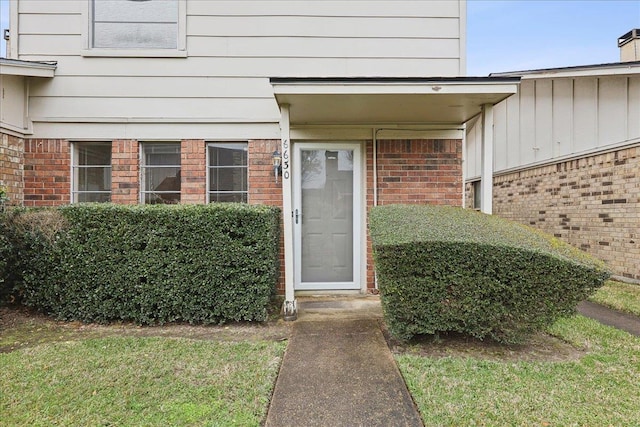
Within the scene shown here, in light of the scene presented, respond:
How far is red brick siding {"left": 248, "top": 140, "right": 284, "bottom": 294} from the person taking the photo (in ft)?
16.5

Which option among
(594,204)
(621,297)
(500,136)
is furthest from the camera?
(500,136)

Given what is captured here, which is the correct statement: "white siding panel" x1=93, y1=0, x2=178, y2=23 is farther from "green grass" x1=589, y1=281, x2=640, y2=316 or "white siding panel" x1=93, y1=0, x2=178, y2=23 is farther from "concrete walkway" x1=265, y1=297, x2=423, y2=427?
"green grass" x1=589, y1=281, x2=640, y2=316

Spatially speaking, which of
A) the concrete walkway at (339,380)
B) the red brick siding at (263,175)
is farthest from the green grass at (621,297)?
the red brick siding at (263,175)

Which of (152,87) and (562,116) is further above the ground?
(562,116)

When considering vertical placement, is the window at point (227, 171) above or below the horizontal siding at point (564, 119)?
below

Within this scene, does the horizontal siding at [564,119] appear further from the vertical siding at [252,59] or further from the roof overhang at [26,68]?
the roof overhang at [26,68]

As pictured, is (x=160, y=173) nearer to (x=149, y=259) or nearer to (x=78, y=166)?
(x=78, y=166)

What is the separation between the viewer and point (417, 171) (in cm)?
514

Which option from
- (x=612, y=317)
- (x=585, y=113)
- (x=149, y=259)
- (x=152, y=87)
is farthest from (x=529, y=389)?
(x=585, y=113)

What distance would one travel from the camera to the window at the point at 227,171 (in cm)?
511

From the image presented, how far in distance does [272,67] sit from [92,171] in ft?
9.97

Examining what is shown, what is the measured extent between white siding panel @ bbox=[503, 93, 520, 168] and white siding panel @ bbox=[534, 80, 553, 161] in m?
0.67

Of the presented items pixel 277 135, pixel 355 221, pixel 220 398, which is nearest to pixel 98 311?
pixel 220 398

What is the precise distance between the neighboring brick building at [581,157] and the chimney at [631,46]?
5cm
